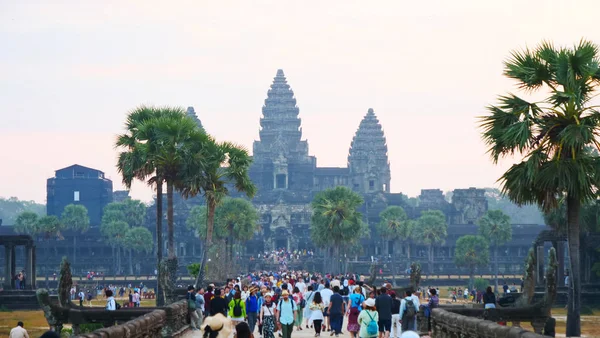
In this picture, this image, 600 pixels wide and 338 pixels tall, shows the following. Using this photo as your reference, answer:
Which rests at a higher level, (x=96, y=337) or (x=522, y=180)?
(x=522, y=180)

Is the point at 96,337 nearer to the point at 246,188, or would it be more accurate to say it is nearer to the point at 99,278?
the point at 246,188

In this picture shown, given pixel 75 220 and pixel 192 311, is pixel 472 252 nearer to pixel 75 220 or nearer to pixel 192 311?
pixel 75 220

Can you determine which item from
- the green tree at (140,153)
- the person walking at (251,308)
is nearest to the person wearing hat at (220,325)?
the person walking at (251,308)

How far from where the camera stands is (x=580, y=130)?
107 ft

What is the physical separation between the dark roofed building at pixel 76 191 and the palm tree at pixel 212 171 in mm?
127592

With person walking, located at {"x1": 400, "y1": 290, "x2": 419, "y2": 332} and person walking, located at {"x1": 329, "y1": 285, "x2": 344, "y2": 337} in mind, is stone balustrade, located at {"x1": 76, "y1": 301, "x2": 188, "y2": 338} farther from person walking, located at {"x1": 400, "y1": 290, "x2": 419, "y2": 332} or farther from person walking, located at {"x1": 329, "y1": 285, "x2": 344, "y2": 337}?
person walking, located at {"x1": 400, "y1": 290, "x2": 419, "y2": 332}

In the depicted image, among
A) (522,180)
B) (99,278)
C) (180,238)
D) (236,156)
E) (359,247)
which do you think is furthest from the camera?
(180,238)

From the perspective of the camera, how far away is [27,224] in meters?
143

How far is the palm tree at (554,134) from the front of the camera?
33156 millimetres

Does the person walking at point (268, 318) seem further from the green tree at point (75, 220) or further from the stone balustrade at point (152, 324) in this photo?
the green tree at point (75, 220)

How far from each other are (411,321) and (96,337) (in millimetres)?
13952

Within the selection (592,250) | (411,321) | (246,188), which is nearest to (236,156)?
(246,188)

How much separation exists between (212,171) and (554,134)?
24.0 m

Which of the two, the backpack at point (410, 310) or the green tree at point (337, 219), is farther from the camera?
the green tree at point (337, 219)
